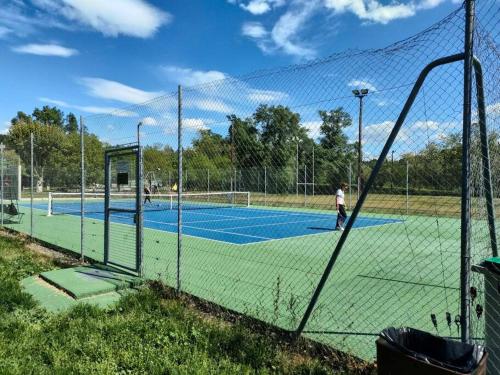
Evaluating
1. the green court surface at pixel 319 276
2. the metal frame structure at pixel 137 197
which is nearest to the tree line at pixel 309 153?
the metal frame structure at pixel 137 197

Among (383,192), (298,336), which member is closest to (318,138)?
(298,336)

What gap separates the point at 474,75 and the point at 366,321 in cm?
321

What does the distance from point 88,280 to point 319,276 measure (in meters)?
4.00

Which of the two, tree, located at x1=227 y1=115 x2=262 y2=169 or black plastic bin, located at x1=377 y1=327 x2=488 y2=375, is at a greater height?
tree, located at x1=227 y1=115 x2=262 y2=169

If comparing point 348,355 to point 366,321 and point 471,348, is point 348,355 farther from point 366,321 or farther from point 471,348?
point 471,348

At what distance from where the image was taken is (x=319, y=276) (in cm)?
816

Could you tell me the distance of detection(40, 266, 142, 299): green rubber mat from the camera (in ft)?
21.0

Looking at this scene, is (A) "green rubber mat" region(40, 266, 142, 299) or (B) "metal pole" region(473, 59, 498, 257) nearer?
(B) "metal pole" region(473, 59, 498, 257)

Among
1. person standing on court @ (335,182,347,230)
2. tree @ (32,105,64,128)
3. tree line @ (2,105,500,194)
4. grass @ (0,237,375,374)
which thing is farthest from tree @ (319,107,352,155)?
tree @ (32,105,64,128)

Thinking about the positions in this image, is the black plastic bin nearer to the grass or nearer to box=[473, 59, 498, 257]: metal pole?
the grass

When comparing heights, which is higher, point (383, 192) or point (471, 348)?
point (383, 192)

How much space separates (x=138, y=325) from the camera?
4926mm

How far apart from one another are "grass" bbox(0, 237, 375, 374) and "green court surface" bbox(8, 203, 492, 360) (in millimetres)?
446

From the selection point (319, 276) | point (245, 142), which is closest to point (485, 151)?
point (245, 142)
